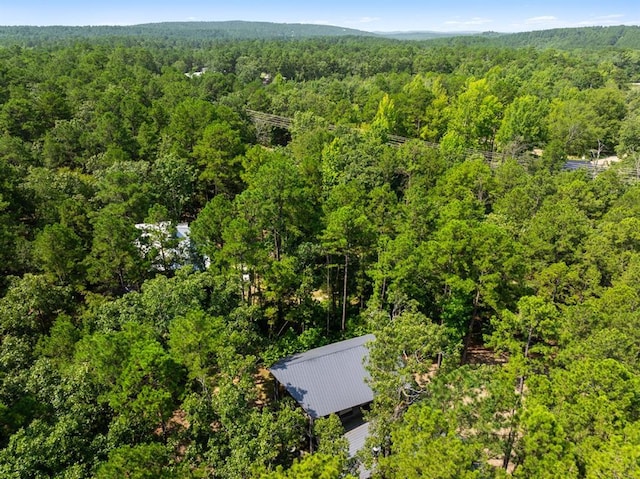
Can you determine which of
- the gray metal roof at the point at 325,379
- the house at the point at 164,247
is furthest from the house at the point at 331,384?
the house at the point at 164,247

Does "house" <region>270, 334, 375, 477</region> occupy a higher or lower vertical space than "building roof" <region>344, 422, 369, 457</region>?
higher

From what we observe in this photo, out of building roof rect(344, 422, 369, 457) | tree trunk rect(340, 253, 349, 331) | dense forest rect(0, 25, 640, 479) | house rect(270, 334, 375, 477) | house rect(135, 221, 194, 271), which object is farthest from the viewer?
house rect(135, 221, 194, 271)

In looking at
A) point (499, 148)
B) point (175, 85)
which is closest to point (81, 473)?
point (499, 148)

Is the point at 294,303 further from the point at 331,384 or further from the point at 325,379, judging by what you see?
the point at 331,384

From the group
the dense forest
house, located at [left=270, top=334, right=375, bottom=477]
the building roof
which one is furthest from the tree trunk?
the building roof

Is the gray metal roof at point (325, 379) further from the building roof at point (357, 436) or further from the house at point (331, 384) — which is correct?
the building roof at point (357, 436)

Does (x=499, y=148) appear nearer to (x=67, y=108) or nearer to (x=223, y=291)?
(x=223, y=291)

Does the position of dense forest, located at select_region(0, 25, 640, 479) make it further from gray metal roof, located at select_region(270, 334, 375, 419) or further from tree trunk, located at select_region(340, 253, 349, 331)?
gray metal roof, located at select_region(270, 334, 375, 419)

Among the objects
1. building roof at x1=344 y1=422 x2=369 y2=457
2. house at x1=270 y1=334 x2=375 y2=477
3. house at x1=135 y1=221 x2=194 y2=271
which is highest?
house at x1=135 y1=221 x2=194 y2=271
